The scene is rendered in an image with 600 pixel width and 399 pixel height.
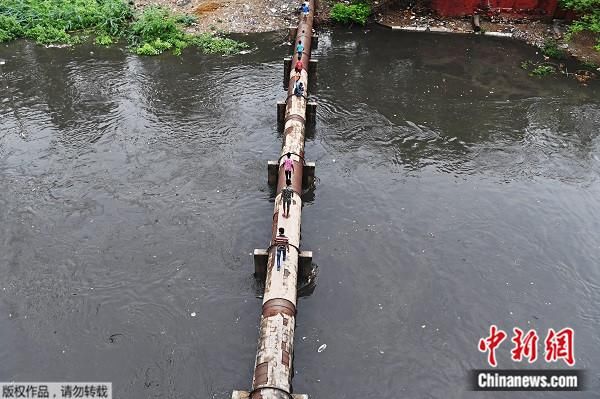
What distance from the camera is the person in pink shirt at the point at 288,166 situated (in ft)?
43.4

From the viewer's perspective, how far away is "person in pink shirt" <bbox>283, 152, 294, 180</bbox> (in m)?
13.2

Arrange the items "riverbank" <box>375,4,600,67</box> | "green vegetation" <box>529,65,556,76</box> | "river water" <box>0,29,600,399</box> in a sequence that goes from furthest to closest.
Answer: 1. "riverbank" <box>375,4,600,67</box>
2. "green vegetation" <box>529,65,556,76</box>
3. "river water" <box>0,29,600,399</box>

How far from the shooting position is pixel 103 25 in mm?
23250

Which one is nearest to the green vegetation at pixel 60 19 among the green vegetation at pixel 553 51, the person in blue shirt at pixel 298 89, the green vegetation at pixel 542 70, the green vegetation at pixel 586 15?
the person in blue shirt at pixel 298 89

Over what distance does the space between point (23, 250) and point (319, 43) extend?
51.6ft

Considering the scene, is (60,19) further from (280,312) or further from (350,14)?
(280,312)

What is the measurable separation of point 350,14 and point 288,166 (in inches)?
549

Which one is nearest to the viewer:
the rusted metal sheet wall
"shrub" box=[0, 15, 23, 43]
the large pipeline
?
the large pipeline

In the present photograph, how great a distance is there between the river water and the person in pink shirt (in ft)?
4.26

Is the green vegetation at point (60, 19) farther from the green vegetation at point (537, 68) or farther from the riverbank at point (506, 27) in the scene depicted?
the green vegetation at point (537, 68)

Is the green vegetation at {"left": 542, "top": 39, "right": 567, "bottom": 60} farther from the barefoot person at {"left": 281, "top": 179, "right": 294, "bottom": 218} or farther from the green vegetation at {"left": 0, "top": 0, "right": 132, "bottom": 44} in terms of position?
the green vegetation at {"left": 0, "top": 0, "right": 132, "bottom": 44}

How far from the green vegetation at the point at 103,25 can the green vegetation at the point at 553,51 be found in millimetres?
13527

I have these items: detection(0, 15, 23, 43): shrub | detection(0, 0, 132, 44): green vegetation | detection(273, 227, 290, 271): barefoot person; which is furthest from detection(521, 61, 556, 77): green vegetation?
detection(0, 15, 23, 43): shrub

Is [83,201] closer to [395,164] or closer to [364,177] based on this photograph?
[364,177]
